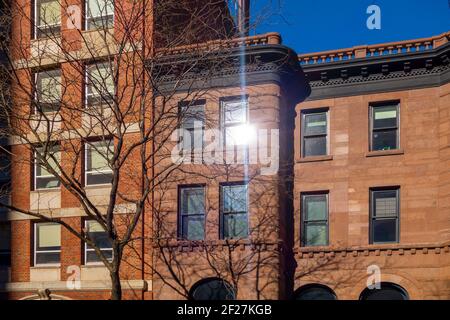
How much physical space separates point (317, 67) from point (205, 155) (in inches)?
194

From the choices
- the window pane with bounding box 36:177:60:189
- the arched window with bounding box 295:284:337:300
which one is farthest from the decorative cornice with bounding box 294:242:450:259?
the window pane with bounding box 36:177:60:189

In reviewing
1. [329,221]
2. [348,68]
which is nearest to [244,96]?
[348,68]

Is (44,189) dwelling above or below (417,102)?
below

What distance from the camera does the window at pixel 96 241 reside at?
20797 mm

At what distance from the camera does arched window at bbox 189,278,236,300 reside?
1914 centimetres

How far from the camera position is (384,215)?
64.8ft

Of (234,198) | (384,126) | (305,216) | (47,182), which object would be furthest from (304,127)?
(47,182)

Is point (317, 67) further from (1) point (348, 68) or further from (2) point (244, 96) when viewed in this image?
(2) point (244, 96)

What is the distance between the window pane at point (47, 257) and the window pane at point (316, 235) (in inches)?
348

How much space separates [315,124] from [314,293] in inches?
227

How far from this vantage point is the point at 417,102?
65.7 ft

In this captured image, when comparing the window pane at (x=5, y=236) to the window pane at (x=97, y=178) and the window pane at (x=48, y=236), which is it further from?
the window pane at (x=97, y=178)

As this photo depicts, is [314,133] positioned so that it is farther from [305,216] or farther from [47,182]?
[47,182]
